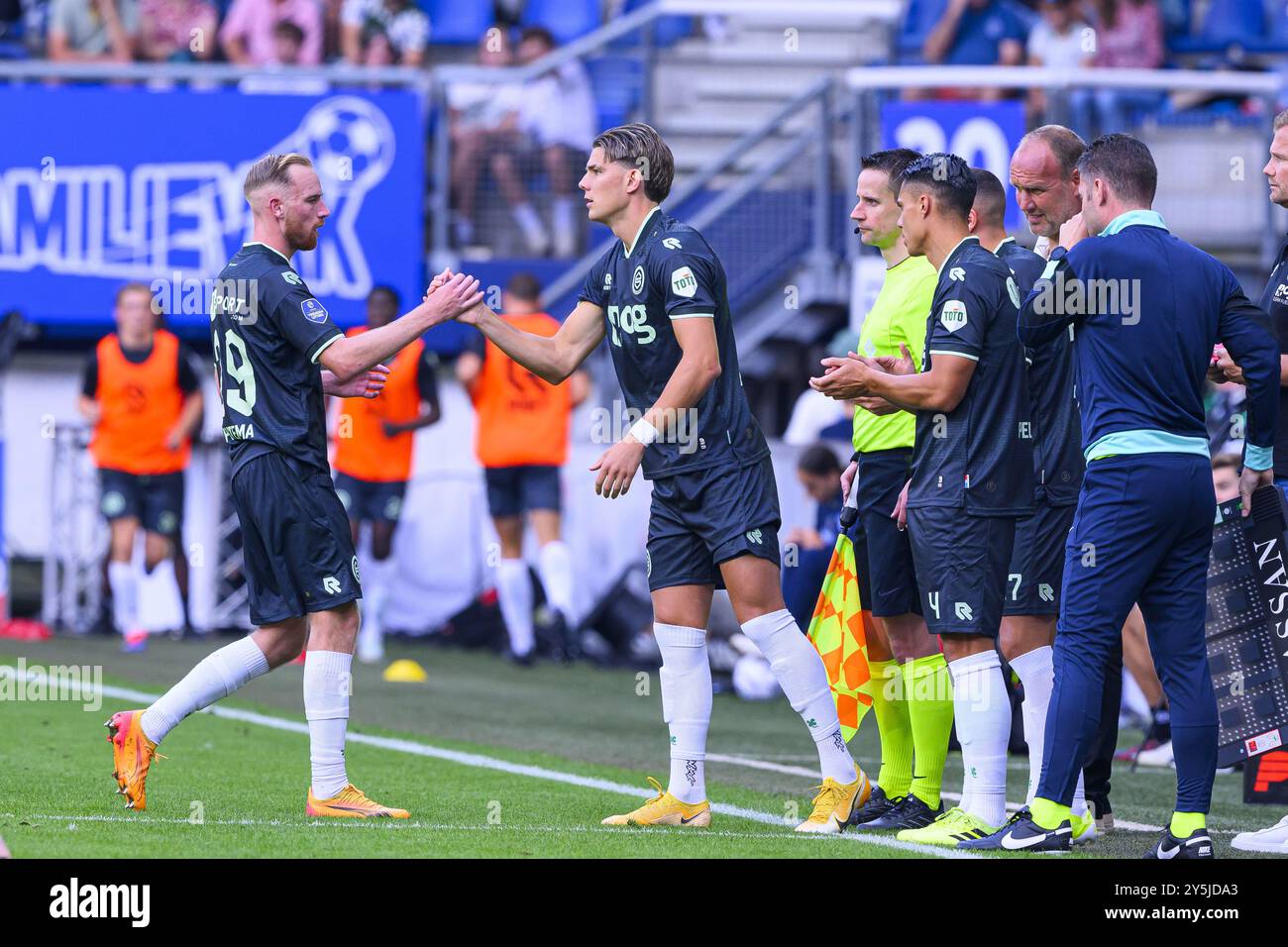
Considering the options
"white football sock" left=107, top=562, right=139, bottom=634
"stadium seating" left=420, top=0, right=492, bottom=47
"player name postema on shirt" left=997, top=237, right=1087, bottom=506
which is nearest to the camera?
"player name postema on shirt" left=997, top=237, right=1087, bottom=506

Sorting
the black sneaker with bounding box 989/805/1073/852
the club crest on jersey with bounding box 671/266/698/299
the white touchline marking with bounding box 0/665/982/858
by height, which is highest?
the club crest on jersey with bounding box 671/266/698/299

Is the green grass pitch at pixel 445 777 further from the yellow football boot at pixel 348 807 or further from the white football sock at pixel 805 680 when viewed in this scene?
the white football sock at pixel 805 680

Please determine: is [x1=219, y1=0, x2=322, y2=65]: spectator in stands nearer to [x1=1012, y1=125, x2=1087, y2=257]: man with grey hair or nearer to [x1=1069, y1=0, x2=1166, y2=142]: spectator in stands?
[x1=1069, y1=0, x2=1166, y2=142]: spectator in stands

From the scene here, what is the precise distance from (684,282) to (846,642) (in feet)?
5.37

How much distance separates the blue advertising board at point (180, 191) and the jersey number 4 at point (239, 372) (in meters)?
8.14

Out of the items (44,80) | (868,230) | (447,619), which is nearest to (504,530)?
(447,619)

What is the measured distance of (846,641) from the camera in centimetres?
746

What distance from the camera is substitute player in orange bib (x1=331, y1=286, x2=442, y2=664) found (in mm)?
13523

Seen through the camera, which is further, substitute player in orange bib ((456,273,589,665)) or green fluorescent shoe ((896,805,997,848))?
substitute player in orange bib ((456,273,589,665))

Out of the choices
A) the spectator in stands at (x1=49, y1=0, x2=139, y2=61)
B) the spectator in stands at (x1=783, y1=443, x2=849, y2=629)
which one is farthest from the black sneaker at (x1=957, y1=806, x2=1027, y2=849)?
the spectator in stands at (x1=49, y1=0, x2=139, y2=61)

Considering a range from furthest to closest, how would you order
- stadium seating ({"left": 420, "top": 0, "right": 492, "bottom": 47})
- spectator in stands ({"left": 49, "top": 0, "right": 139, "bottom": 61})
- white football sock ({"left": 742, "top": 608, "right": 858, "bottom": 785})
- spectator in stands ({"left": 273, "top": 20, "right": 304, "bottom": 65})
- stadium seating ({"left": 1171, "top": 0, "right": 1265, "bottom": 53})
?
stadium seating ({"left": 420, "top": 0, "right": 492, "bottom": 47}), stadium seating ({"left": 1171, "top": 0, "right": 1265, "bottom": 53}), spectator in stands ({"left": 49, "top": 0, "right": 139, "bottom": 61}), spectator in stands ({"left": 273, "top": 20, "right": 304, "bottom": 65}), white football sock ({"left": 742, "top": 608, "right": 858, "bottom": 785})

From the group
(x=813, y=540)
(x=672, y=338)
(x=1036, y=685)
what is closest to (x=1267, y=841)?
(x=1036, y=685)

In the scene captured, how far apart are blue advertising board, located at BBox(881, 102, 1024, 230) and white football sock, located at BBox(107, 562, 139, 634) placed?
20.1ft

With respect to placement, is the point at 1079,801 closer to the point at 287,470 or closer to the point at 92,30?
the point at 287,470
